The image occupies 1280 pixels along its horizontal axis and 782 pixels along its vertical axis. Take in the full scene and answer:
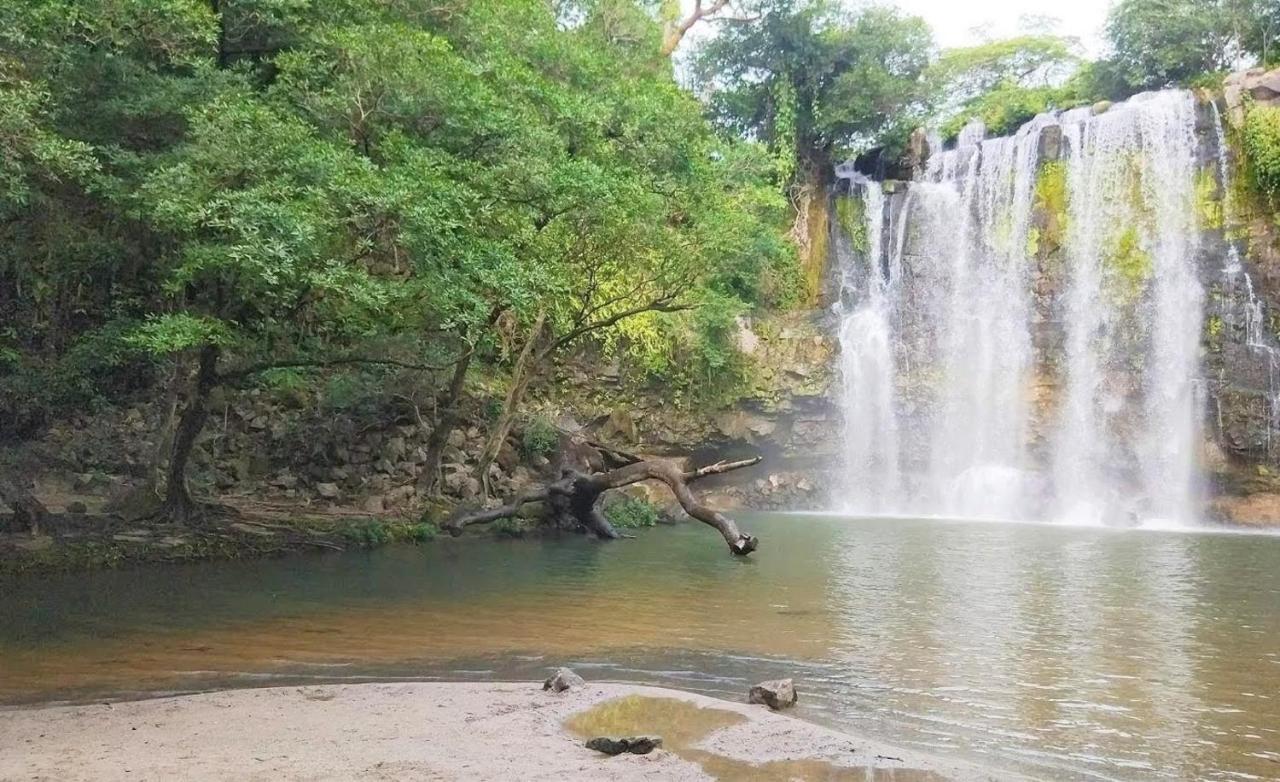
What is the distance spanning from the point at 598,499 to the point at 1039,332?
14498mm

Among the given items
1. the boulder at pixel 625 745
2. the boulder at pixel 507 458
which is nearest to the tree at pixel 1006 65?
the boulder at pixel 507 458

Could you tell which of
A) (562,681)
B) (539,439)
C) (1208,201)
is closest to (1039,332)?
(1208,201)

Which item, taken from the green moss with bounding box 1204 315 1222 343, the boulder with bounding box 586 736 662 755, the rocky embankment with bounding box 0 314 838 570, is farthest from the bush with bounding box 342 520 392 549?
the green moss with bounding box 1204 315 1222 343

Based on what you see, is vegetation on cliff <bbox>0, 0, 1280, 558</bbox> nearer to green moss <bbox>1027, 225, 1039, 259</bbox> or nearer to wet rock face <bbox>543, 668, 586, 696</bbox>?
wet rock face <bbox>543, 668, 586, 696</bbox>

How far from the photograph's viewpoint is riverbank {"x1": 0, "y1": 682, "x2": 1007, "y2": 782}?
4148 mm

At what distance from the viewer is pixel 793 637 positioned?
7750 millimetres

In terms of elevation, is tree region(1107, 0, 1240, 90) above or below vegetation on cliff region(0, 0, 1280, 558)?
above

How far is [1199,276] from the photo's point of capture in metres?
23.3

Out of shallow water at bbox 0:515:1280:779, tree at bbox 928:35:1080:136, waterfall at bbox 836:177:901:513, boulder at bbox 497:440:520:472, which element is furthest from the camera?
tree at bbox 928:35:1080:136

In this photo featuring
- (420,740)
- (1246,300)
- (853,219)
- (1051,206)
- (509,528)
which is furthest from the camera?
(853,219)

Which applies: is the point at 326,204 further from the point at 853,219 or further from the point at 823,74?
the point at 823,74

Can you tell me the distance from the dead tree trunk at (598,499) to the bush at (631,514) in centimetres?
164

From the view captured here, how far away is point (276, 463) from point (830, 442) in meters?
14.9

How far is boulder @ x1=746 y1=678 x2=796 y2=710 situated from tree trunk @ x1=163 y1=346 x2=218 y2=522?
966cm
